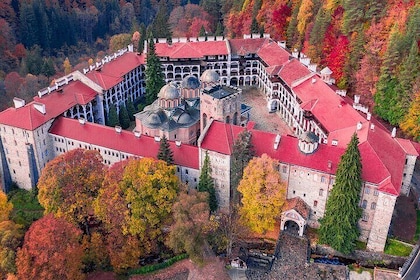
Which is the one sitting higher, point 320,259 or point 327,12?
point 327,12

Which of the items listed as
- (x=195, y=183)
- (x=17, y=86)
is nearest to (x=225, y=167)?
(x=195, y=183)

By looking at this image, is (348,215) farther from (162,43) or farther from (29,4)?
(29,4)

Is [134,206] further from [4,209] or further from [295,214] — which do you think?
[295,214]

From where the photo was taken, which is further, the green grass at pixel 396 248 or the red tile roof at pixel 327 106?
the red tile roof at pixel 327 106

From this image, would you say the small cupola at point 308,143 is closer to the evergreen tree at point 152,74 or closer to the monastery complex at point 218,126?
the monastery complex at point 218,126

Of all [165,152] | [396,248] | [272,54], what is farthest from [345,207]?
[272,54]

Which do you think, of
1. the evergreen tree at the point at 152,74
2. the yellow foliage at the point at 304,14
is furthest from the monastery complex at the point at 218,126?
the yellow foliage at the point at 304,14
